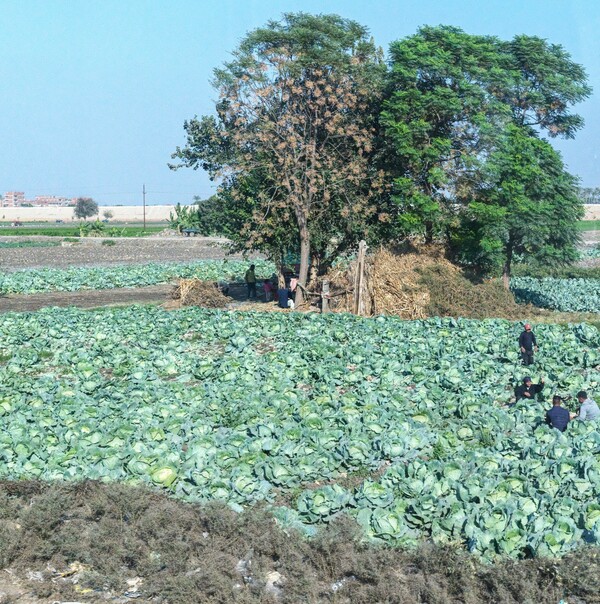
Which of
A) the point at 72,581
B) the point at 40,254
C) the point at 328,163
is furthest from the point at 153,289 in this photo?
the point at 72,581

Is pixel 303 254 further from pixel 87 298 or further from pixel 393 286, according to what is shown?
pixel 87 298

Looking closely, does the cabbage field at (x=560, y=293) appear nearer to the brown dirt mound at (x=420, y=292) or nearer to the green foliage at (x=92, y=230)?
the brown dirt mound at (x=420, y=292)

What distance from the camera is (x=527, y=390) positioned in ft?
49.3

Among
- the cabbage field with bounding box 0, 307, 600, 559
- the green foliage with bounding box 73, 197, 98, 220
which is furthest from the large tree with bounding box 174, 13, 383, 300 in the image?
the green foliage with bounding box 73, 197, 98, 220

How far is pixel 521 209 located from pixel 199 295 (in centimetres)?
1172

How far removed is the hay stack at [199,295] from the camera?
30.6m

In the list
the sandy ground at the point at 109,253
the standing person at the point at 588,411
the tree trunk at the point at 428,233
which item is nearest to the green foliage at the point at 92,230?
the sandy ground at the point at 109,253

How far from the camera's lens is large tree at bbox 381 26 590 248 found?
2845 cm

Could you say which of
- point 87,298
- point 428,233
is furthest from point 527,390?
point 87,298

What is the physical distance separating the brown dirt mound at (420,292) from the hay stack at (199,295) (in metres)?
5.06

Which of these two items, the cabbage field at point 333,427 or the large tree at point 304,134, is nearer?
Result: the cabbage field at point 333,427

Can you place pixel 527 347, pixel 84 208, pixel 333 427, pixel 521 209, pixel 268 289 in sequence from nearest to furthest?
1. pixel 333 427
2. pixel 527 347
3. pixel 521 209
4. pixel 268 289
5. pixel 84 208

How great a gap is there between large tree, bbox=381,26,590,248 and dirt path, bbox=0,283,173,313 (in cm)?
1125

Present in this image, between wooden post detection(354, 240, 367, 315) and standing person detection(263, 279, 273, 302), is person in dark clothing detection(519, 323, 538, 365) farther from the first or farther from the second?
standing person detection(263, 279, 273, 302)
